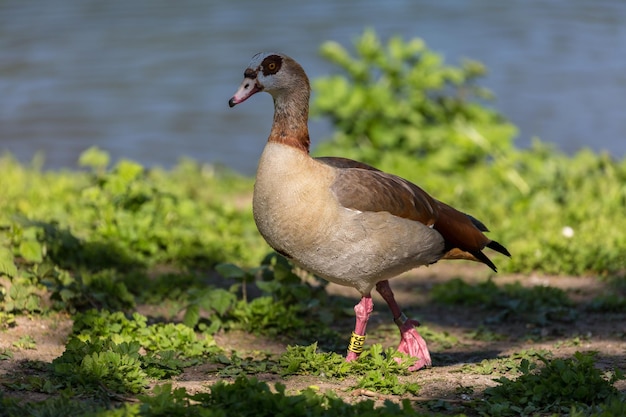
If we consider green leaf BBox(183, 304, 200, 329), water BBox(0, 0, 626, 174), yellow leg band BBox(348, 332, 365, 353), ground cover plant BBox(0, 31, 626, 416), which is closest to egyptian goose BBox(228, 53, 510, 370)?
yellow leg band BBox(348, 332, 365, 353)

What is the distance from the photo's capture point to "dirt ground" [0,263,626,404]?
5.05 meters

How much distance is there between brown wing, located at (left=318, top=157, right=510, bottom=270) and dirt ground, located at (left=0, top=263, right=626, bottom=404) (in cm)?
69

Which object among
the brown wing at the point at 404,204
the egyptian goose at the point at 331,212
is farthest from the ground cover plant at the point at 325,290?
the brown wing at the point at 404,204

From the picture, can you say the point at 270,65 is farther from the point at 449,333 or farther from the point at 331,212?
the point at 449,333

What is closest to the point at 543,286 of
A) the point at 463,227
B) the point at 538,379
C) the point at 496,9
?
the point at 463,227

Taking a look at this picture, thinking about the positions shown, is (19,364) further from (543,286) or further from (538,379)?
(543,286)

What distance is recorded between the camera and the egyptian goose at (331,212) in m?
5.29

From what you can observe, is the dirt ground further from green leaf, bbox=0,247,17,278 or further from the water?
the water

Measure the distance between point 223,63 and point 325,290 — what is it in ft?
30.5

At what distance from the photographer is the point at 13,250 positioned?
21.6 feet

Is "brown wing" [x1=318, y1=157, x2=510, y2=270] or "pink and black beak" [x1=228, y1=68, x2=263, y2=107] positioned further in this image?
"pink and black beak" [x1=228, y1=68, x2=263, y2=107]

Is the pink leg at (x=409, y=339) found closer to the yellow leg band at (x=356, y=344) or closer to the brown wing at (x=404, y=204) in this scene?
the yellow leg band at (x=356, y=344)

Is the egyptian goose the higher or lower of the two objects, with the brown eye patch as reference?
lower

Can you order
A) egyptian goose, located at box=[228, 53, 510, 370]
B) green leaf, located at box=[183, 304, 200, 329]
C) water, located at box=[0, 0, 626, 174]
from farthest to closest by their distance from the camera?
water, located at box=[0, 0, 626, 174], green leaf, located at box=[183, 304, 200, 329], egyptian goose, located at box=[228, 53, 510, 370]
